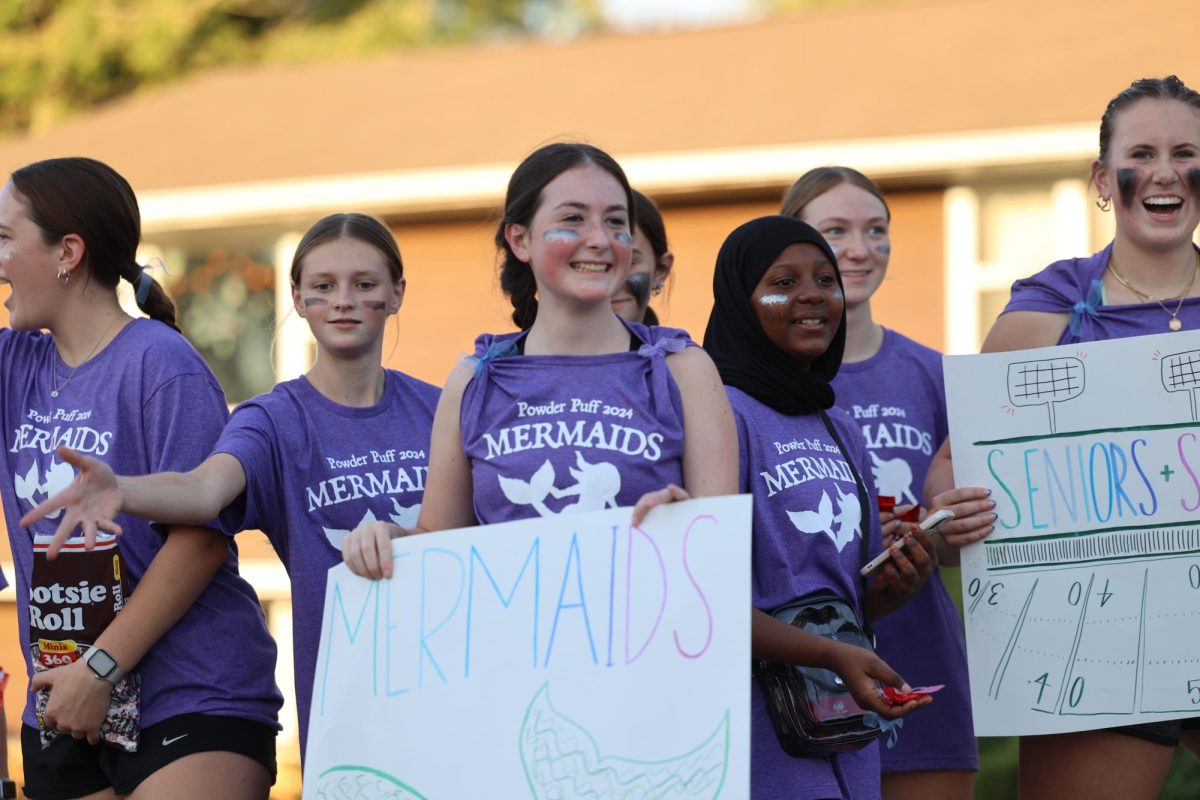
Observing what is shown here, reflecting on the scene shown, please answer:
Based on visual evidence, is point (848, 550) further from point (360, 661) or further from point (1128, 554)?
point (360, 661)

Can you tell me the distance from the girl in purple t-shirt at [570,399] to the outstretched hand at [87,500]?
1.75 feet

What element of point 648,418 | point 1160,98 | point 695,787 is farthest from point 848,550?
point 1160,98

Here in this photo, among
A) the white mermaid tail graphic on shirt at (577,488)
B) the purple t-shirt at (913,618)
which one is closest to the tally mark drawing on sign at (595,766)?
the white mermaid tail graphic on shirt at (577,488)

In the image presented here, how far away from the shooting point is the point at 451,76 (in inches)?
549

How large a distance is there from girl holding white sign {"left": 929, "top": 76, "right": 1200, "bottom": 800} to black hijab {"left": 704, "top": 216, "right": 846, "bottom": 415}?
0.54 metres

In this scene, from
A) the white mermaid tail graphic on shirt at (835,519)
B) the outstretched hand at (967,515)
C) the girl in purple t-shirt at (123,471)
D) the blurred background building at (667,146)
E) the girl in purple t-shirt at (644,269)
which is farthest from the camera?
the blurred background building at (667,146)

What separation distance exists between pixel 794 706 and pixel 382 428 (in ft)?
4.58

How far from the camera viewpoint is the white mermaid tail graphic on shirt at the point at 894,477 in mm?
4547

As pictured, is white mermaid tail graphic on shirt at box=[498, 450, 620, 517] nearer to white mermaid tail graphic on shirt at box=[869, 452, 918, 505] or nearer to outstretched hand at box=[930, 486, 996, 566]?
outstretched hand at box=[930, 486, 996, 566]

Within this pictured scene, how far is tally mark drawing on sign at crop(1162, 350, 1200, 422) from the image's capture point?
390 centimetres

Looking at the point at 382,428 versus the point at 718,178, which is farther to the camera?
the point at 718,178

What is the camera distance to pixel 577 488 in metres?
3.46

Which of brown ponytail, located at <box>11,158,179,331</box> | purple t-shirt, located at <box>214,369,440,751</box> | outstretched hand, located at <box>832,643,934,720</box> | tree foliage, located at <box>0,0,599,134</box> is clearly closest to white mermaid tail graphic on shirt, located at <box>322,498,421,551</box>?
purple t-shirt, located at <box>214,369,440,751</box>

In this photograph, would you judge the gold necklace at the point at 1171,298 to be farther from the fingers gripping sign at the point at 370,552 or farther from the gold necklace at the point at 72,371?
the gold necklace at the point at 72,371
